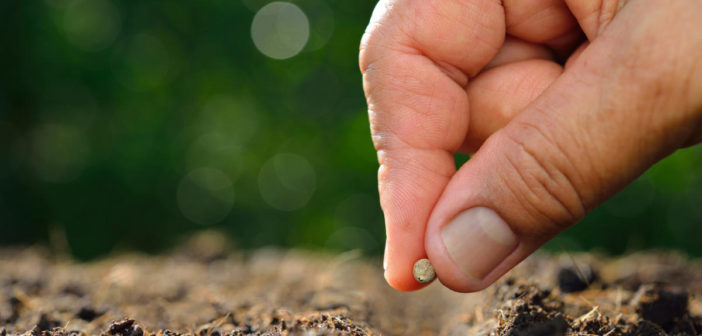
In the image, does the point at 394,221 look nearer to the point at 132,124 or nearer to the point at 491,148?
the point at 491,148

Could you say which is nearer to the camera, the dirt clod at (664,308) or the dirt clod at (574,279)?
the dirt clod at (664,308)

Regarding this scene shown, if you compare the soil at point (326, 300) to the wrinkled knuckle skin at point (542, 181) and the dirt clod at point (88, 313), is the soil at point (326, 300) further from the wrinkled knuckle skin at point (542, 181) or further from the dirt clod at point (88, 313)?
the wrinkled knuckle skin at point (542, 181)

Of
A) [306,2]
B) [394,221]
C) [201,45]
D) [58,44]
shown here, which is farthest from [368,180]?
[394,221]

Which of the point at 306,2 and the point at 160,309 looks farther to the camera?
the point at 306,2

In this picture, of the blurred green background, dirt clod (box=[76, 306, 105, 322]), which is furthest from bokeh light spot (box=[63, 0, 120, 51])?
dirt clod (box=[76, 306, 105, 322])

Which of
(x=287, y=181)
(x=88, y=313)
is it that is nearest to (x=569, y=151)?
(x=88, y=313)

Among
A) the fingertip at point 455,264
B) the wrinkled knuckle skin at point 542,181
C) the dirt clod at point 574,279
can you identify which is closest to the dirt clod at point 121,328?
the fingertip at point 455,264

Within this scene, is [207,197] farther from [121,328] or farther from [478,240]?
[478,240]

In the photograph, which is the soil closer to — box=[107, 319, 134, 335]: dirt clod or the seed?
box=[107, 319, 134, 335]: dirt clod
